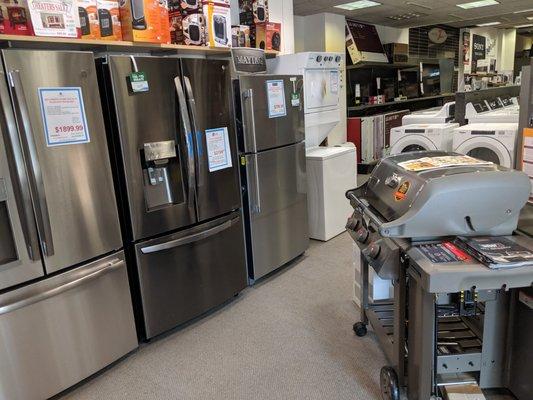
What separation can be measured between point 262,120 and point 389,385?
6.71 feet

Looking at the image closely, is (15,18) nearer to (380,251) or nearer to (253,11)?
(380,251)

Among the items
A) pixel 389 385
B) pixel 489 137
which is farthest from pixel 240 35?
pixel 389 385

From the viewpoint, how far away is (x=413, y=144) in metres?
3.79

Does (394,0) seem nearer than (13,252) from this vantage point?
No

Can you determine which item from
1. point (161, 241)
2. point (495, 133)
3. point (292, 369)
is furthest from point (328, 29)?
point (292, 369)

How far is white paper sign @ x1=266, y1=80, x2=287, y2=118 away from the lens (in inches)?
127

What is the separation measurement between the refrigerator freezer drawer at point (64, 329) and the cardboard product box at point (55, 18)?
123 centimetres

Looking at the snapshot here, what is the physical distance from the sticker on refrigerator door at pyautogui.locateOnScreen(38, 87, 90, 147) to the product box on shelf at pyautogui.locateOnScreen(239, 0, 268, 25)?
224 cm

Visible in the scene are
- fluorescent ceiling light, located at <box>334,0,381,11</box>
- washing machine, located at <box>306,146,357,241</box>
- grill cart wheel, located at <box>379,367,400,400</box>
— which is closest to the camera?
grill cart wheel, located at <box>379,367,400,400</box>

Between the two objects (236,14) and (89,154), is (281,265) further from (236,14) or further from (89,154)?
(236,14)

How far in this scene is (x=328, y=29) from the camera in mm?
6645

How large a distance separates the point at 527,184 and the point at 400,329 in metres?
0.75

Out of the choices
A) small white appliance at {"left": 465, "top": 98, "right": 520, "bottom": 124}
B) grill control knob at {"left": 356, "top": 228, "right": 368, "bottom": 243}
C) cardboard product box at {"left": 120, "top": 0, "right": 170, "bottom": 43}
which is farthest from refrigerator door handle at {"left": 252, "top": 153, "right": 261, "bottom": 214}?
small white appliance at {"left": 465, "top": 98, "right": 520, "bottom": 124}

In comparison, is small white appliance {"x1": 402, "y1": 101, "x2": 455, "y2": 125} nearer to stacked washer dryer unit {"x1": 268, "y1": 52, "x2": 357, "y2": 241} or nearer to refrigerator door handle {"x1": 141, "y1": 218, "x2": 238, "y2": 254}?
stacked washer dryer unit {"x1": 268, "y1": 52, "x2": 357, "y2": 241}
